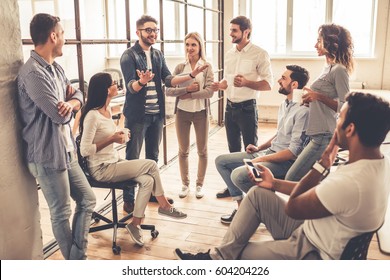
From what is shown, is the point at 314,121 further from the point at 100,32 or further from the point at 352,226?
the point at 100,32

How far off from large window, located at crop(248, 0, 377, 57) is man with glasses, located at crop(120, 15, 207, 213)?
3752mm

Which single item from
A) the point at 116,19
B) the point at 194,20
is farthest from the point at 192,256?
the point at 116,19

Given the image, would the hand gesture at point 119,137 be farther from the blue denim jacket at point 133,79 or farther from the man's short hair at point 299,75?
the man's short hair at point 299,75

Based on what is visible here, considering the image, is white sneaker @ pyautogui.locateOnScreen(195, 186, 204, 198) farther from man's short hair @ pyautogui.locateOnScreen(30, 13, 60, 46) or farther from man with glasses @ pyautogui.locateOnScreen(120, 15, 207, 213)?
man's short hair @ pyautogui.locateOnScreen(30, 13, 60, 46)

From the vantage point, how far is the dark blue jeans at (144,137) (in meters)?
2.98

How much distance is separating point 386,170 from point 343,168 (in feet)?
0.50

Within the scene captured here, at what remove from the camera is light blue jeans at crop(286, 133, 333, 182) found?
2.38 meters

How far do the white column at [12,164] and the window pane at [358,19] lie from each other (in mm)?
5308

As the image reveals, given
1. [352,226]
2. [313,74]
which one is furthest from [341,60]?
[313,74]

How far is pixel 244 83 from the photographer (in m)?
3.19

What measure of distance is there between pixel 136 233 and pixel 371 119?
1.67m

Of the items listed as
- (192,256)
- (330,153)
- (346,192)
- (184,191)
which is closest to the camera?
(346,192)

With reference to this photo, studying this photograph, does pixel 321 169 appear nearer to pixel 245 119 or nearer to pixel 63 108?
pixel 63 108

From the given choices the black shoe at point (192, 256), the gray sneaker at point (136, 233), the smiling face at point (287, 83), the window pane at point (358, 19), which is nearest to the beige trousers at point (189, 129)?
the smiling face at point (287, 83)
